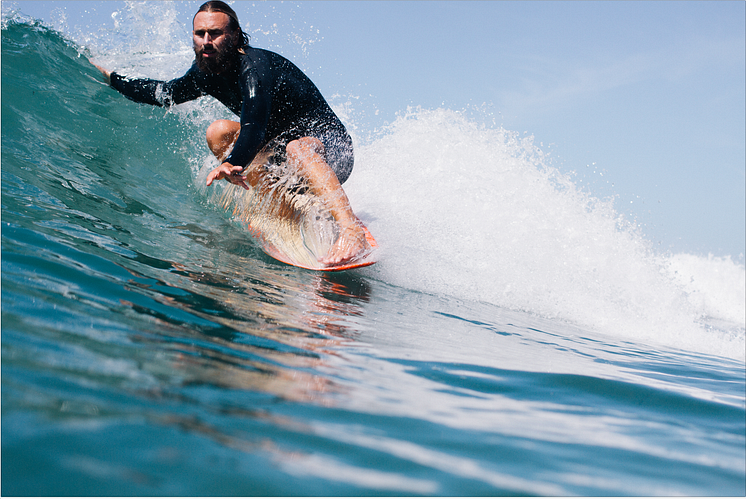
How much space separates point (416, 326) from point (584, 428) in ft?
3.37

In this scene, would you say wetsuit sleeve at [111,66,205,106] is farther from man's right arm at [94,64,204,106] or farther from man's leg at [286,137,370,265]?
man's leg at [286,137,370,265]

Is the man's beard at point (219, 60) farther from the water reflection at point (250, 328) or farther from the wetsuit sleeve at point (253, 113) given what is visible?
the water reflection at point (250, 328)

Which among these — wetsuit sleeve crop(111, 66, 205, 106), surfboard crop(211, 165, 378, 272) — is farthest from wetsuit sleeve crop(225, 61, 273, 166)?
wetsuit sleeve crop(111, 66, 205, 106)

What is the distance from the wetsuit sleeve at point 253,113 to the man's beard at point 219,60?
21 centimetres

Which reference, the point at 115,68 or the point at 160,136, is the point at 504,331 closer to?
the point at 160,136

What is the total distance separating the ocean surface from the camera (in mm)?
702

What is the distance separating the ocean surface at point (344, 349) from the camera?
2.30 feet

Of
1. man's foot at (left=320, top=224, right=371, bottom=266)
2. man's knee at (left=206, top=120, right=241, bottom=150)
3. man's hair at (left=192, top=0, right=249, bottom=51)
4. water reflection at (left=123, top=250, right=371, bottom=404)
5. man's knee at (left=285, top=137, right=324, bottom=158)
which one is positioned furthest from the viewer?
man's knee at (left=206, top=120, right=241, bottom=150)

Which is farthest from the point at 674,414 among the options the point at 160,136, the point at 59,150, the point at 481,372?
the point at 160,136

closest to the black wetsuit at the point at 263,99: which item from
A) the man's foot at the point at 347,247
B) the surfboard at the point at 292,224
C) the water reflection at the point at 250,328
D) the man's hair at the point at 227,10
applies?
the man's hair at the point at 227,10

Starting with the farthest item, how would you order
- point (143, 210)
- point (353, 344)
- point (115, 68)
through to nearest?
point (115, 68) → point (143, 210) → point (353, 344)

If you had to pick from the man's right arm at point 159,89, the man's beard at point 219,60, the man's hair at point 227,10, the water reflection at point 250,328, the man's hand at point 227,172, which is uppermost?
the man's hair at point 227,10

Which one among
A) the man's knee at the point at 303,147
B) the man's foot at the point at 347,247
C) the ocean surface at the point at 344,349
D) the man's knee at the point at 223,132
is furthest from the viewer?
the man's knee at the point at 223,132

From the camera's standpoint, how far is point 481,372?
1452 millimetres
